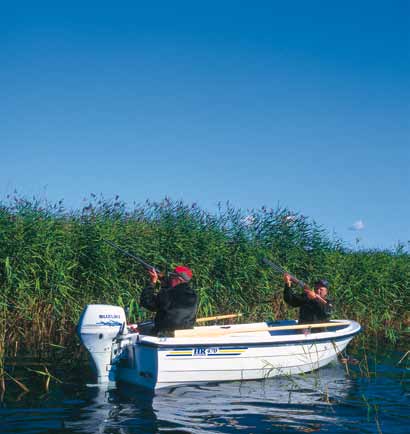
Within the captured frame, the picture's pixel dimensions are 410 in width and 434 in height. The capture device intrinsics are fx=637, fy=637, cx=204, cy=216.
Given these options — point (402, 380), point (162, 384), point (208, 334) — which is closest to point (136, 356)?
point (162, 384)

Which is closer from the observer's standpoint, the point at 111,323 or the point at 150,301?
the point at 111,323

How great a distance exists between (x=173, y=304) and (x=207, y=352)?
2.67 ft

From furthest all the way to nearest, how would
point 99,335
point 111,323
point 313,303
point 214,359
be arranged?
point 313,303
point 214,359
point 111,323
point 99,335

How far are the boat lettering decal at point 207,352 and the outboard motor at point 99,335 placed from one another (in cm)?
81

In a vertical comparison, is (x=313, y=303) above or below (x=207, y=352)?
above

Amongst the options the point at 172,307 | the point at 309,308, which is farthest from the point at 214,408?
the point at 309,308

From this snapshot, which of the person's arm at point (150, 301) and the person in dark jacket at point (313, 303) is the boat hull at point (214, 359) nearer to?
the person in dark jacket at point (313, 303)

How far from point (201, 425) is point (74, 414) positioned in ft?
4.88

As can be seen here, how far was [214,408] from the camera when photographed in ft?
25.1

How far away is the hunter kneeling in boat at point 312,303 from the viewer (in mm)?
10477

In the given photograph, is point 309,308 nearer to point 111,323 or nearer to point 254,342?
point 254,342

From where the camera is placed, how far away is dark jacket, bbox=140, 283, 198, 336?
29.1 feet

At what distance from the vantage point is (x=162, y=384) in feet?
27.3

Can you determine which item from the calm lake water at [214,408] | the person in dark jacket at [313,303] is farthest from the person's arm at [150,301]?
the person in dark jacket at [313,303]
